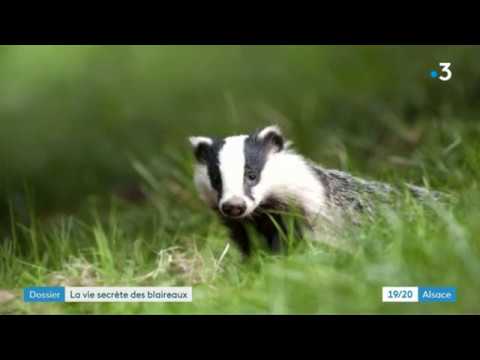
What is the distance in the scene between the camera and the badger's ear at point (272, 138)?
3896mm

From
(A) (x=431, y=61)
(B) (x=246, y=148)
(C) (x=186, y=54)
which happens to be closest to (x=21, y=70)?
(C) (x=186, y=54)

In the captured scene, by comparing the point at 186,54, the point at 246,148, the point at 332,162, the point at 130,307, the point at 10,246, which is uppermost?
the point at 186,54

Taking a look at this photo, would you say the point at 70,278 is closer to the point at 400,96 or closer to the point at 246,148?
the point at 246,148

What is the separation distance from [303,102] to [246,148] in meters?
2.39

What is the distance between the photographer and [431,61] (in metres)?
5.00

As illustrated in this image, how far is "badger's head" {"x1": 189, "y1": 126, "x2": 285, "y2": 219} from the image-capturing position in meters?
3.57

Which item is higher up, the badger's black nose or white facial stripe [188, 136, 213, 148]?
white facial stripe [188, 136, 213, 148]

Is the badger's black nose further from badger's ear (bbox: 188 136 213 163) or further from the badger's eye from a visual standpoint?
badger's ear (bbox: 188 136 213 163)

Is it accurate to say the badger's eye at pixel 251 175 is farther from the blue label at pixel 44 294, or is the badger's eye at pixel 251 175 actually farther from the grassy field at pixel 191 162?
the blue label at pixel 44 294

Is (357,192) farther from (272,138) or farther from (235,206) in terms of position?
(235,206)
